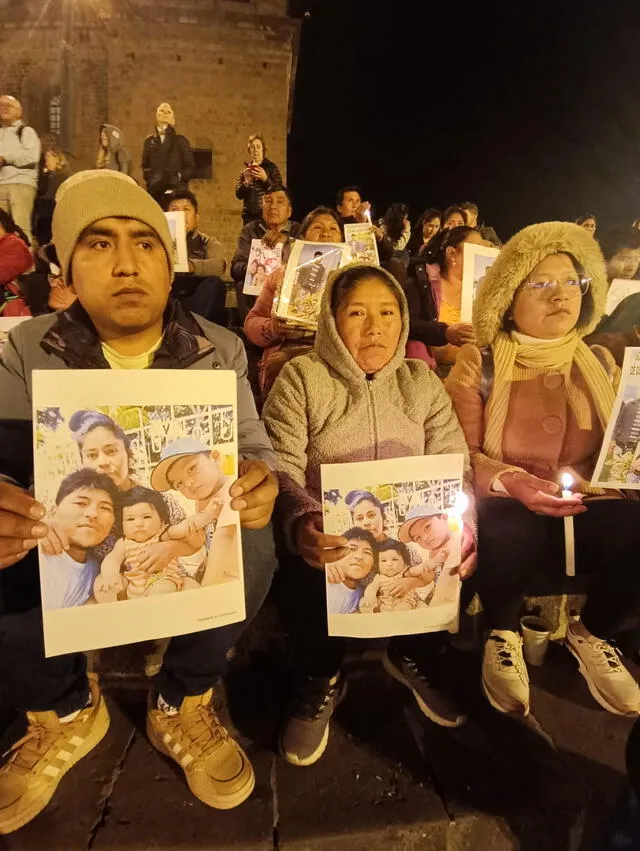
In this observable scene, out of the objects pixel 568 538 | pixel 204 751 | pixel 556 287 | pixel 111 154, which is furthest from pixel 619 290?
pixel 111 154

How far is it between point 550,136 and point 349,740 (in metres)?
20.3

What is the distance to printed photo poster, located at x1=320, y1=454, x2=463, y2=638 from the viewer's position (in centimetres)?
143

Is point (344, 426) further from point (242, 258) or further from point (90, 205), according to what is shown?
point (242, 258)

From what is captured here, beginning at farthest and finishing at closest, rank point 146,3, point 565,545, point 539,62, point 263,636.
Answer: point 539,62, point 146,3, point 263,636, point 565,545

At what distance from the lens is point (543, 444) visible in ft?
5.84

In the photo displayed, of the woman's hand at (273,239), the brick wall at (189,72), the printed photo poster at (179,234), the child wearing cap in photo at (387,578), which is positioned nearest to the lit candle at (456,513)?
the child wearing cap in photo at (387,578)

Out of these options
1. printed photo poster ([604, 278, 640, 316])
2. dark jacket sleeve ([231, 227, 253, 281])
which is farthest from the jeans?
printed photo poster ([604, 278, 640, 316])

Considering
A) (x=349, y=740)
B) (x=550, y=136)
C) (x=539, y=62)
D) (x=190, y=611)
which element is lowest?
(x=349, y=740)

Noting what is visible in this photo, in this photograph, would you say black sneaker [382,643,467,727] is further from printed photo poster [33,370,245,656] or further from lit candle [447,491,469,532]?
printed photo poster [33,370,245,656]

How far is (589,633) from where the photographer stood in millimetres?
1823

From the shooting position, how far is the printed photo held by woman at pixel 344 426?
1.56 metres

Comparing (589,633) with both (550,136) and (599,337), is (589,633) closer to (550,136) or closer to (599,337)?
(599,337)

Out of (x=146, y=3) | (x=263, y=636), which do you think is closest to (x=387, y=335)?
(x=263, y=636)

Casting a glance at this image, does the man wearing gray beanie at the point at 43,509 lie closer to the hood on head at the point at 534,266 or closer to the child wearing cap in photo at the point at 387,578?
the child wearing cap in photo at the point at 387,578
